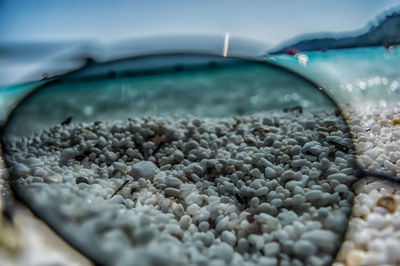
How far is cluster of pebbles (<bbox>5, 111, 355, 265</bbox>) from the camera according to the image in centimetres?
51

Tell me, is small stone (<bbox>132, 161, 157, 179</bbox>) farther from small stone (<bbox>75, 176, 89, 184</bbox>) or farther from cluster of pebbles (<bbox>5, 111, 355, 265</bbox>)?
small stone (<bbox>75, 176, 89, 184</bbox>)

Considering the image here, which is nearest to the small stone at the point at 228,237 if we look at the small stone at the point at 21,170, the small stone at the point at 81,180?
the small stone at the point at 81,180

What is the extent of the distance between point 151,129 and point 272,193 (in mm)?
540

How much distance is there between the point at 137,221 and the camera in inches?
22.0

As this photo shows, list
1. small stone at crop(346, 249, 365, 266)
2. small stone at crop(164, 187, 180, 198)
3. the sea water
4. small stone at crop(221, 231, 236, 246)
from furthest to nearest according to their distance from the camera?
the sea water < small stone at crop(164, 187, 180, 198) < small stone at crop(221, 231, 236, 246) < small stone at crop(346, 249, 365, 266)

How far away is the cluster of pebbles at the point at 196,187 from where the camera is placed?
1.67 ft

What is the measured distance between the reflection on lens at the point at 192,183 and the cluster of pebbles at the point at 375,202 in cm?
2

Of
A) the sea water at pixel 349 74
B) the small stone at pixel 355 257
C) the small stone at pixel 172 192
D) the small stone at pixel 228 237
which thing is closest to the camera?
the small stone at pixel 355 257

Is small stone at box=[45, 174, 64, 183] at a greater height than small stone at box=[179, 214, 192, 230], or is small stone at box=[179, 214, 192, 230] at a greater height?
small stone at box=[45, 174, 64, 183]

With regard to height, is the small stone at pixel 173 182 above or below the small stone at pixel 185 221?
above

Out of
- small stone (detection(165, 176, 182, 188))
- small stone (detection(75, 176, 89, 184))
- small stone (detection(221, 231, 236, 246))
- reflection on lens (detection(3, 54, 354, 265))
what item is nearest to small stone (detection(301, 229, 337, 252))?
reflection on lens (detection(3, 54, 354, 265))

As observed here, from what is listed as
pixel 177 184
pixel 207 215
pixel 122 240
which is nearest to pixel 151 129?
pixel 177 184

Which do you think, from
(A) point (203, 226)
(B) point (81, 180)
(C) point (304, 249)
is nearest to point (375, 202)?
(C) point (304, 249)

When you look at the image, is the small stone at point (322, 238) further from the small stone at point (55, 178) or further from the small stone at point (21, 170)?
the small stone at point (21, 170)
